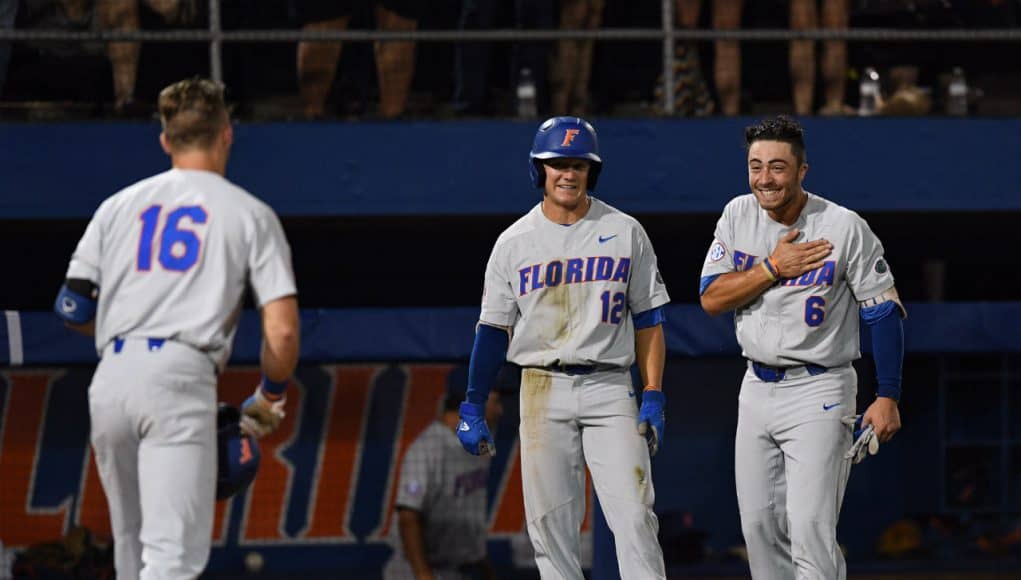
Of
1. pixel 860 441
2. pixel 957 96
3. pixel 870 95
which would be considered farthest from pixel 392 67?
pixel 860 441

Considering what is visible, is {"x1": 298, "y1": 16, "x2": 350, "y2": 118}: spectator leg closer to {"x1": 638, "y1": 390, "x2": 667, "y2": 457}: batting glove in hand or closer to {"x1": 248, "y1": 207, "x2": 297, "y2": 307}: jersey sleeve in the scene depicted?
{"x1": 638, "y1": 390, "x2": 667, "y2": 457}: batting glove in hand

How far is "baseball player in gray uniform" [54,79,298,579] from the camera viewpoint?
15.3ft

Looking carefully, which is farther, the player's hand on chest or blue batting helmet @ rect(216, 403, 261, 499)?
the player's hand on chest

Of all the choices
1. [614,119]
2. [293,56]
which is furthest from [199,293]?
[293,56]

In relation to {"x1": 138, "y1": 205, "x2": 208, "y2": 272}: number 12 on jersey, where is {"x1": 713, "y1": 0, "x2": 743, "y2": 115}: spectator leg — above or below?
above

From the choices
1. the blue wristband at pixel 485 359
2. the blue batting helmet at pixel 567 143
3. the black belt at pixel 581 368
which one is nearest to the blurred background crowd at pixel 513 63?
the blue batting helmet at pixel 567 143

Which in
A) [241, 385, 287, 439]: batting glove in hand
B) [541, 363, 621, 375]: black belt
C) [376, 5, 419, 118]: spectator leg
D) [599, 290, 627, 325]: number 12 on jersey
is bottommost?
[541, 363, 621, 375]: black belt

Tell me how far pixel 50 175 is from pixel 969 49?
6.18 metres

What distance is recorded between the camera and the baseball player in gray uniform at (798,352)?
6012mm

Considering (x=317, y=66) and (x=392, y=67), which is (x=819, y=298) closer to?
(x=392, y=67)

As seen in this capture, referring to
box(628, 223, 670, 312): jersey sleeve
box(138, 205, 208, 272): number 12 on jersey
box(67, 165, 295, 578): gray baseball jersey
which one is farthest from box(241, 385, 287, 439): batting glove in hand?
box(628, 223, 670, 312): jersey sleeve

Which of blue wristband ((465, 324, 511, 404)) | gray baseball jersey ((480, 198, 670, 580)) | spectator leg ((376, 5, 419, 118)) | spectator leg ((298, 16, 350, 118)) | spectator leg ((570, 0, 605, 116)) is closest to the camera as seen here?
gray baseball jersey ((480, 198, 670, 580))

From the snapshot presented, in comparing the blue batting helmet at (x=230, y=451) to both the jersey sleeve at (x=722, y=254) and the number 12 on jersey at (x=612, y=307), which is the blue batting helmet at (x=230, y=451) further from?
the jersey sleeve at (x=722, y=254)

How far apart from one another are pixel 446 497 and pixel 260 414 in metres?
5.00
